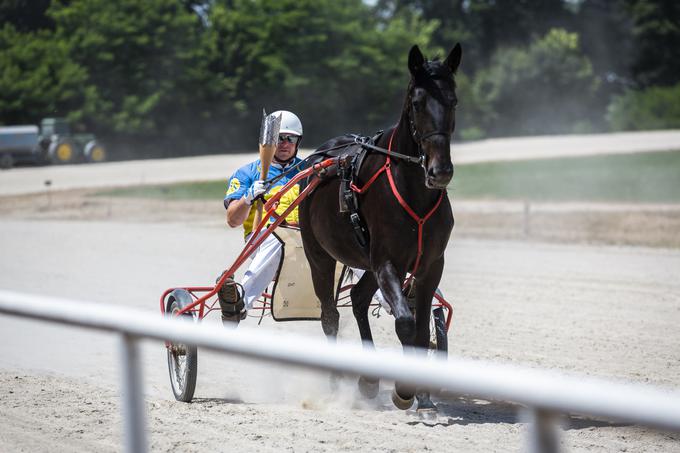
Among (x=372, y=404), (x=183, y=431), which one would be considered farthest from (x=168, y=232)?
(x=183, y=431)

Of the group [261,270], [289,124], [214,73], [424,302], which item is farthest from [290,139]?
[214,73]

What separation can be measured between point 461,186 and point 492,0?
42.0 m

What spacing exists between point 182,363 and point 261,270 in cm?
74

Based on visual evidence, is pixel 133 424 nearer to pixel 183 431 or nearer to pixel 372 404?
pixel 183 431

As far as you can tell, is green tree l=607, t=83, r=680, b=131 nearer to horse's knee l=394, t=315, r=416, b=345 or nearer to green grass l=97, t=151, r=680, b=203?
green grass l=97, t=151, r=680, b=203

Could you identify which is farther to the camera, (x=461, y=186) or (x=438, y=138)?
(x=461, y=186)

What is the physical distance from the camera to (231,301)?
5512 mm

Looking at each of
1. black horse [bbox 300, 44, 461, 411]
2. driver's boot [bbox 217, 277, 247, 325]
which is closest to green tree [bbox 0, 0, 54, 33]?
driver's boot [bbox 217, 277, 247, 325]

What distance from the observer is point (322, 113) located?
41531mm

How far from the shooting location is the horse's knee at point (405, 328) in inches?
181

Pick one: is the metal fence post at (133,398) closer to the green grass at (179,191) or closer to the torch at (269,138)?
the torch at (269,138)

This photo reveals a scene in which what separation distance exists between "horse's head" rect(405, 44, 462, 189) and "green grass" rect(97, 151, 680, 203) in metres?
18.9

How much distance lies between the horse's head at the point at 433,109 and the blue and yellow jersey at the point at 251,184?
148cm

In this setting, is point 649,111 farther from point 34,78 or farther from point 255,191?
point 255,191
